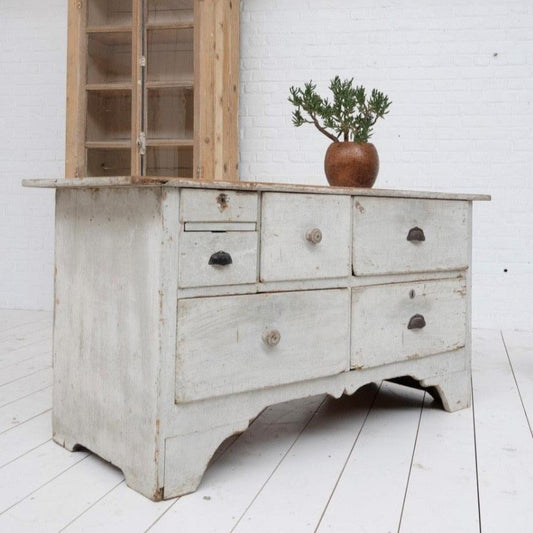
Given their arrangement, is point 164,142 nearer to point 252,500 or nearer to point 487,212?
point 487,212

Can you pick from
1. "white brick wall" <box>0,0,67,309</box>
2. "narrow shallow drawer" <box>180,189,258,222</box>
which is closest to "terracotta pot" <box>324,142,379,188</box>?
"narrow shallow drawer" <box>180,189,258,222</box>

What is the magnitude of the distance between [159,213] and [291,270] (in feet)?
1.42

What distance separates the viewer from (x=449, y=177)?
4.05 metres

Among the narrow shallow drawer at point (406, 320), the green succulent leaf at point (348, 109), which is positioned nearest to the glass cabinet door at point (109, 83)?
Result: the green succulent leaf at point (348, 109)

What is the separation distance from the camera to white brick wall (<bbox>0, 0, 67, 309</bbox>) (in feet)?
14.7

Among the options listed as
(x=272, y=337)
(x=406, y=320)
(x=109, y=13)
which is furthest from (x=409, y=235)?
(x=109, y=13)

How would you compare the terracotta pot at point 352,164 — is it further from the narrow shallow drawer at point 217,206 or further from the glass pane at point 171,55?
the glass pane at point 171,55

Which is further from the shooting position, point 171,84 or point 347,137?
point 171,84

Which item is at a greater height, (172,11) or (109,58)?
(172,11)

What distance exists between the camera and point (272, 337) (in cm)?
175

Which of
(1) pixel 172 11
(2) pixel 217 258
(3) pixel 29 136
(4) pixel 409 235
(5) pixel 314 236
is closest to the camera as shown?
(2) pixel 217 258

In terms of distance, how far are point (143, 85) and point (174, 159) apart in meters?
0.44

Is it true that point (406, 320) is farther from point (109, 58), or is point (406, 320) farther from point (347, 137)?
point (109, 58)

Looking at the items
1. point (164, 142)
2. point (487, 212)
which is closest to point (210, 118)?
point (164, 142)
